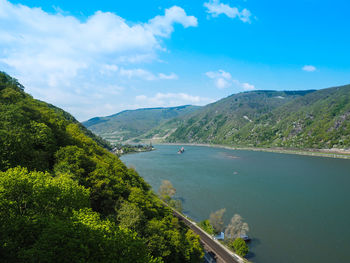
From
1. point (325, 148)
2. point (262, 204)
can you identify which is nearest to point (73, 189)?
point (262, 204)

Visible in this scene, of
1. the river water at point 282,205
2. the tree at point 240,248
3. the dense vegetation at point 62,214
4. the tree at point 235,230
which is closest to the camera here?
the dense vegetation at point 62,214

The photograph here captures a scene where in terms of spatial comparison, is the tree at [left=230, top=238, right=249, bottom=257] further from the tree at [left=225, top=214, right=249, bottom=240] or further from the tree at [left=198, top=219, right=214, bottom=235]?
the tree at [left=198, top=219, right=214, bottom=235]

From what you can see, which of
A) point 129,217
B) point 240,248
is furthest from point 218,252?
point 129,217

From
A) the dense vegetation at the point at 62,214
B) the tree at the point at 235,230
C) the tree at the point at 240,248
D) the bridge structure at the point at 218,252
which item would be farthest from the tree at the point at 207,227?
the dense vegetation at the point at 62,214

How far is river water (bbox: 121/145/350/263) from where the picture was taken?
37.7 metres

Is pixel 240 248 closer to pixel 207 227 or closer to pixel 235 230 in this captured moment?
pixel 235 230

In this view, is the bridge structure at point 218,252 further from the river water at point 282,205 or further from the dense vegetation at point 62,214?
the dense vegetation at point 62,214

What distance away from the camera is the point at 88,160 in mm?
31172

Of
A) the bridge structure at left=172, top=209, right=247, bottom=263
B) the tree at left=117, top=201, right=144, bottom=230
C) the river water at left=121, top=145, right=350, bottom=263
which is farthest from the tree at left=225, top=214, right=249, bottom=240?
the tree at left=117, top=201, right=144, bottom=230

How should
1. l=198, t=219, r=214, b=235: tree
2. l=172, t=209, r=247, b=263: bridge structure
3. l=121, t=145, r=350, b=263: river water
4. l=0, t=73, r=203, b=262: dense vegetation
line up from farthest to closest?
l=198, t=219, r=214, b=235: tree, l=121, t=145, r=350, b=263: river water, l=172, t=209, r=247, b=263: bridge structure, l=0, t=73, r=203, b=262: dense vegetation

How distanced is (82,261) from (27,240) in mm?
3747

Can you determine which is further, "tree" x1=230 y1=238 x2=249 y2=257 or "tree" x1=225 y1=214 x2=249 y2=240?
"tree" x1=225 y1=214 x2=249 y2=240

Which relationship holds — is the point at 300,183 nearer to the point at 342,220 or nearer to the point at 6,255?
the point at 342,220

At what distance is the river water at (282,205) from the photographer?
3772cm
